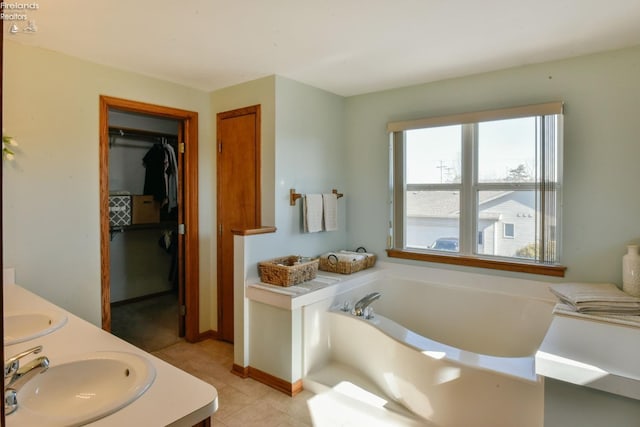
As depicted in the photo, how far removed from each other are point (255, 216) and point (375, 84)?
1.50m

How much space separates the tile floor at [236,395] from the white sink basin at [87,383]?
3.77 ft

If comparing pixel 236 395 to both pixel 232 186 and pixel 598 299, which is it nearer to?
pixel 232 186

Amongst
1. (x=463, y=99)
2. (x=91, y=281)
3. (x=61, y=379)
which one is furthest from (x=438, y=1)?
(x=91, y=281)

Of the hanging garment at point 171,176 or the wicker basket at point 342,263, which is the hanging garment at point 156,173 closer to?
the hanging garment at point 171,176

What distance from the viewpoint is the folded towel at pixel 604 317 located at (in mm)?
1976

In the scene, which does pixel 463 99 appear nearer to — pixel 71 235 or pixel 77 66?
pixel 77 66

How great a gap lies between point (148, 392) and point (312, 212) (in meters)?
2.18

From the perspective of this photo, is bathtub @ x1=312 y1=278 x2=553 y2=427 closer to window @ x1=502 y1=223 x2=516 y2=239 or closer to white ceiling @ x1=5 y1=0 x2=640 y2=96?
window @ x1=502 y1=223 x2=516 y2=239

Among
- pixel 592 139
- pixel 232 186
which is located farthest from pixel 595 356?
pixel 232 186

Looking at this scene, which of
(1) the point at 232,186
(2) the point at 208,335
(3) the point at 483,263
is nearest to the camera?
(3) the point at 483,263

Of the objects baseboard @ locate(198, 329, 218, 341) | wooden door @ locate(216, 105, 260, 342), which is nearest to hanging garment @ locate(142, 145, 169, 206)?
wooden door @ locate(216, 105, 260, 342)

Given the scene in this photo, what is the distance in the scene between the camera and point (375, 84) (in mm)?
3203

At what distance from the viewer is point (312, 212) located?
3141 mm

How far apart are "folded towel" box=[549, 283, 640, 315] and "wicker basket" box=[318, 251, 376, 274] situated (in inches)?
54.7
